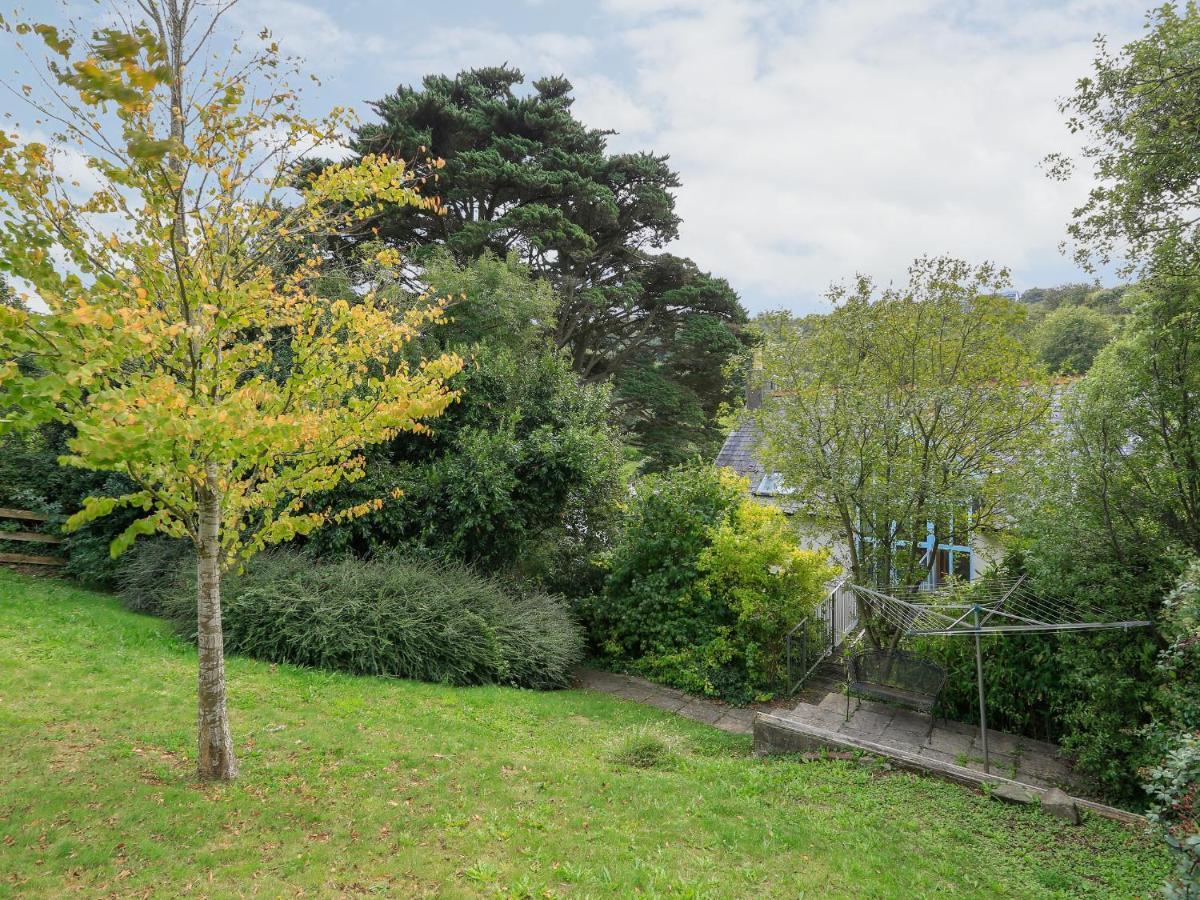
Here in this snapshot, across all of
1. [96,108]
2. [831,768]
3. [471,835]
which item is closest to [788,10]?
[96,108]

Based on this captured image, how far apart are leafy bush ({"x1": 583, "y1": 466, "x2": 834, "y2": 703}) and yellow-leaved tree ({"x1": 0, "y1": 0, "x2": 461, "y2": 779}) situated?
5478 mm

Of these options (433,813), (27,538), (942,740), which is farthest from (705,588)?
(27,538)

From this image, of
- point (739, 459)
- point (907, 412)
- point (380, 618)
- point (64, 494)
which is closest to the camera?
point (380, 618)

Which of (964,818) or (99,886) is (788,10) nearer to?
(964,818)

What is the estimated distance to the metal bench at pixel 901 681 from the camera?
7055 millimetres

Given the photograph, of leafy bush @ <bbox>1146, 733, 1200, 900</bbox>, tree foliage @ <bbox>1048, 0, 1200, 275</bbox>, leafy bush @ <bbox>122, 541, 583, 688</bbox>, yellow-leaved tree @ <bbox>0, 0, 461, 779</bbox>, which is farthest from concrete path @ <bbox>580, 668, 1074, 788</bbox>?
yellow-leaved tree @ <bbox>0, 0, 461, 779</bbox>

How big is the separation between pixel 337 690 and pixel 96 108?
17.9ft

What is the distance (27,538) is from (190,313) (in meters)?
9.30

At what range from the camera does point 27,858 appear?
3.20 m

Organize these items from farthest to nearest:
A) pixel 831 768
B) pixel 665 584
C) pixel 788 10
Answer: pixel 665 584
pixel 788 10
pixel 831 768

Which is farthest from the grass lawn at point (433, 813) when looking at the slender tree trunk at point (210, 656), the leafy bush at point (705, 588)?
the leafy bush at point (705, 588)

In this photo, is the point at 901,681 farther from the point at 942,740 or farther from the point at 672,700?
the point at 672,700

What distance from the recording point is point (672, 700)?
8.52m

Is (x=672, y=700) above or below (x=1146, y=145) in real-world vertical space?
below
